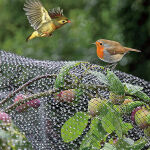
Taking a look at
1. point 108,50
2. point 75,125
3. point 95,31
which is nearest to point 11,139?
point 75,125

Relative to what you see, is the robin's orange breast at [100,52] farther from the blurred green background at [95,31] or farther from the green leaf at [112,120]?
the blurred green background at [95,31]

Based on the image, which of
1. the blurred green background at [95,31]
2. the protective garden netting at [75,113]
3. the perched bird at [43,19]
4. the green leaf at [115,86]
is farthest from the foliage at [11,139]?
the blurred green background at [95,31]

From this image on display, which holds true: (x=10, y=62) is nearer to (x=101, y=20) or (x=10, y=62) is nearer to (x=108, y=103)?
(x=108, y=103)

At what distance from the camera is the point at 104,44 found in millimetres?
589

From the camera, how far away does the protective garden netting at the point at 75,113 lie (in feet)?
1.29

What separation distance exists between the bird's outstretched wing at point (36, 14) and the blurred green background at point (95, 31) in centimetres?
100

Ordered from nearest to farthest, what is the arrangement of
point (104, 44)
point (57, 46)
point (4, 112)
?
point (4, 112), point (104, 44), point (57, 46)

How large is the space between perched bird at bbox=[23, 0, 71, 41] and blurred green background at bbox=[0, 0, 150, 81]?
1009mm

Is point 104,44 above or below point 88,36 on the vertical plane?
above

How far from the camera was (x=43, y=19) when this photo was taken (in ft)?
1.92

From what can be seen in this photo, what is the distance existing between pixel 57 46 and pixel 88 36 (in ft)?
0.93

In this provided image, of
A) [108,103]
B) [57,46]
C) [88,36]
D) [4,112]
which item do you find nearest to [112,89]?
[108,103]

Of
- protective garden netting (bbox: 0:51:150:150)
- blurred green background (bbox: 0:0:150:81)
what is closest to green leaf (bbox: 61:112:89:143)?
protective garden netting (bbox: 0:51:150:150)

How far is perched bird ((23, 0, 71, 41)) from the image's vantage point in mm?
564
